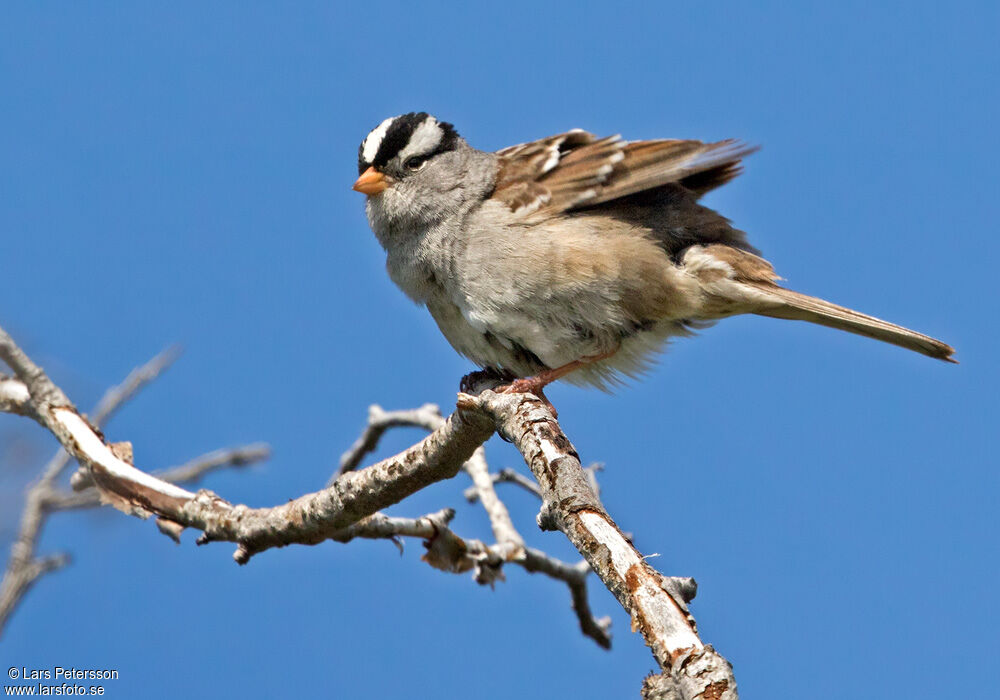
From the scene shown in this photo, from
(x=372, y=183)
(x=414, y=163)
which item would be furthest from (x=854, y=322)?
(x=372, y=183)

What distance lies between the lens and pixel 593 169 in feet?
16.2

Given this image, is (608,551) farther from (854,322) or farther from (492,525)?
(854,322)

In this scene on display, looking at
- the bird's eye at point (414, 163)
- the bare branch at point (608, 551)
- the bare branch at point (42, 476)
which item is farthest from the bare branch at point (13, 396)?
the bare branch at point (608, 551)

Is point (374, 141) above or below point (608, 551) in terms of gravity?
above

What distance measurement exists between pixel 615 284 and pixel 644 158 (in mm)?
729

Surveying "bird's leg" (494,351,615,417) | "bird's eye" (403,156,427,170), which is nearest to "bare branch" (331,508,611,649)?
"bird's leg" (494,351,615,417)

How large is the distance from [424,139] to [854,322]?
2430mm

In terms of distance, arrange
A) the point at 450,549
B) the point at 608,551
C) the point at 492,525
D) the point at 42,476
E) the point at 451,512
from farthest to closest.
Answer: the point at 492,525 → the point at 450,549 → the point at 451,512 → the point at 42,476 → the point at 608,551

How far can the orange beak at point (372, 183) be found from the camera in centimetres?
521

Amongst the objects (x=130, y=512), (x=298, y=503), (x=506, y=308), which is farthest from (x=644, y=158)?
(x=130, y=512)

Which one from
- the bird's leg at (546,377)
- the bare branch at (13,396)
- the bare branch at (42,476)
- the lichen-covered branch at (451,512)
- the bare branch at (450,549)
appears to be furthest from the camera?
the bare branch at (13,396)

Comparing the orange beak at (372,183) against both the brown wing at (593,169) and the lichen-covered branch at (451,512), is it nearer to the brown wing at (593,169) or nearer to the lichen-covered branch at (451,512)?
the brown wing at (593,169)

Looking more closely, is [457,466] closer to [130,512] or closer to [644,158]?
[130,512]

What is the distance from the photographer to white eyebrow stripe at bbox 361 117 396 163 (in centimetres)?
532
